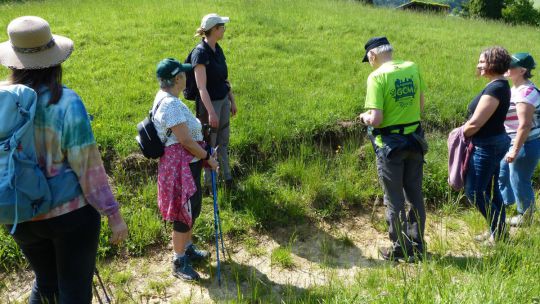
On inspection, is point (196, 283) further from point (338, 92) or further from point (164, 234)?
point (338, 92)

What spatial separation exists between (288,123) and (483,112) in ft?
10.6

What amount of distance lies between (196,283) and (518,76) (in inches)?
150

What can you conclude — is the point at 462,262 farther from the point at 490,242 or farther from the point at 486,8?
the point at 486,8

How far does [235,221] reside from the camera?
5.15 m

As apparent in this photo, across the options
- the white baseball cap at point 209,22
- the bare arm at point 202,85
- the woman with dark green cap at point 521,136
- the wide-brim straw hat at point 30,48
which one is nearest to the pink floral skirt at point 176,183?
the bare arm at point 202,85

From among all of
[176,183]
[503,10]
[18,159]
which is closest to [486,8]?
[503,10]

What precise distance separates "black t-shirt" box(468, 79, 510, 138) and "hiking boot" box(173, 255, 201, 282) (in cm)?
295

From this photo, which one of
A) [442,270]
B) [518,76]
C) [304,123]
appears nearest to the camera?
[442,270]

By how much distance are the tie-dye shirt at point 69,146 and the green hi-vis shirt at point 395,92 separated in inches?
97.1

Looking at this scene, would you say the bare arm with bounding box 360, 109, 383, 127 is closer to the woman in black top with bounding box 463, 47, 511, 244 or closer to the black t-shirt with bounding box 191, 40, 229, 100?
the woman in black top with bounding box 463, 47, 511, 244

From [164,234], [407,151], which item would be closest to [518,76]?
[407,151]

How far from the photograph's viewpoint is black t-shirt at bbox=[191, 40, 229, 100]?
478 cm

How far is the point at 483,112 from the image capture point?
4.06 m

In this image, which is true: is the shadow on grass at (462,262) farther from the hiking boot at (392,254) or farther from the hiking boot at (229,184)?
the hiking boot at (229,184)
